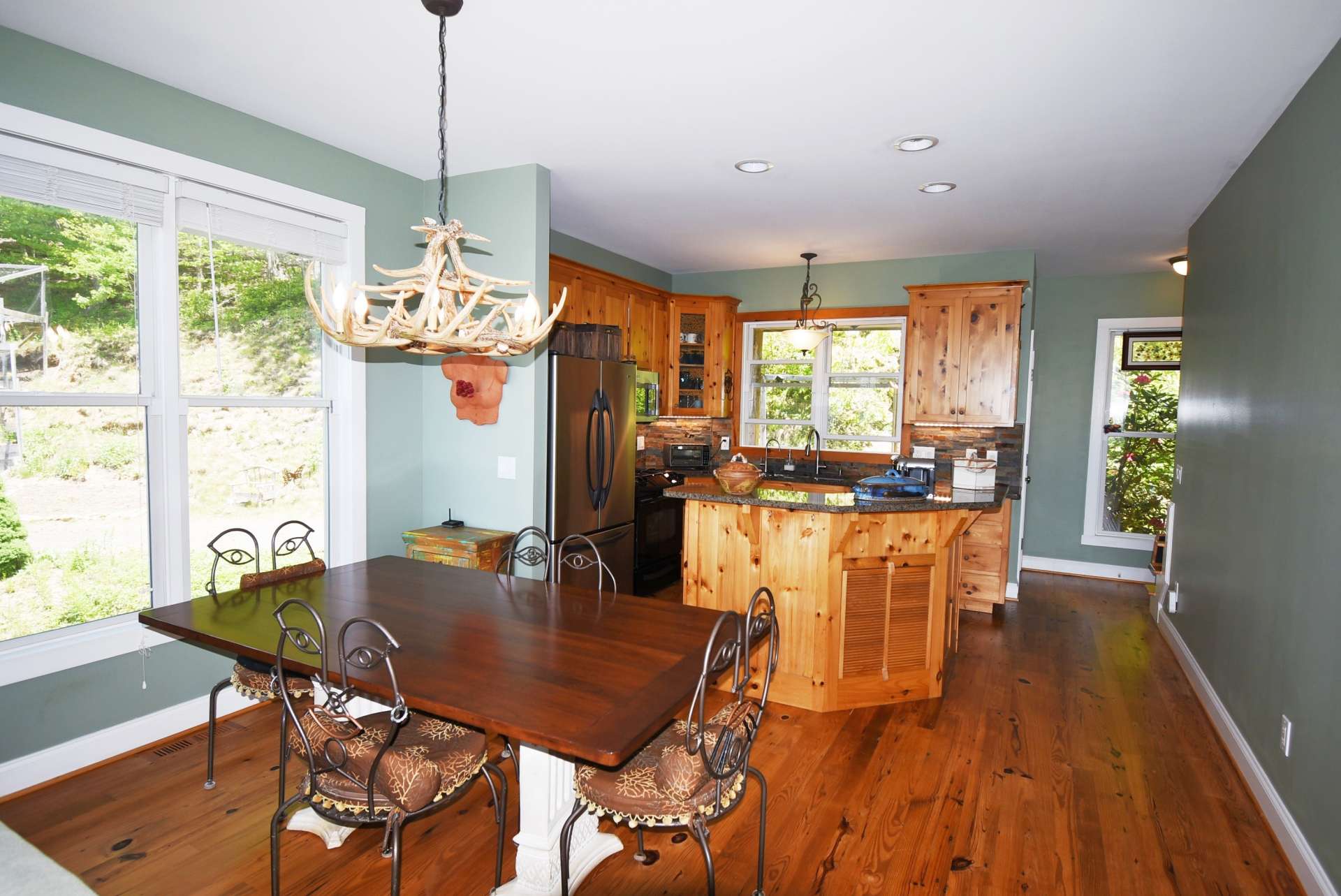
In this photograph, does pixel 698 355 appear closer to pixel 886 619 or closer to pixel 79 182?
pixel 886 619

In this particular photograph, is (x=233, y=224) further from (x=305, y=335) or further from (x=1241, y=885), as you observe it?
(x=1241, y=885)

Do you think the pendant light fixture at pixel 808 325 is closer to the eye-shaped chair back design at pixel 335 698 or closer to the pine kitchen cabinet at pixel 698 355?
the pine kitchen cabinet at pixel 698 355

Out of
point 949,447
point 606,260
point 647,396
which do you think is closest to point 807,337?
point 647,396

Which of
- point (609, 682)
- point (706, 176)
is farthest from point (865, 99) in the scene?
point (609, 682)

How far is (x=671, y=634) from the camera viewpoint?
2092 mm

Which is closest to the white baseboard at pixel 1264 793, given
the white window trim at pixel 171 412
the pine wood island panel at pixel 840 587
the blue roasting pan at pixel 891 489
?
the pine wood island panel at pixel 840 587

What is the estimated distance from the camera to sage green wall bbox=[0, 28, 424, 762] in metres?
2.49

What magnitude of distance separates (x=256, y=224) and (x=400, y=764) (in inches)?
102

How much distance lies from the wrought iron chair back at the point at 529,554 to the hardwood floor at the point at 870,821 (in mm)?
893

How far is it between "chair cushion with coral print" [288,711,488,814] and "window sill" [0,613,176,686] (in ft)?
4.22

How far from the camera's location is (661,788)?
1.75 meters

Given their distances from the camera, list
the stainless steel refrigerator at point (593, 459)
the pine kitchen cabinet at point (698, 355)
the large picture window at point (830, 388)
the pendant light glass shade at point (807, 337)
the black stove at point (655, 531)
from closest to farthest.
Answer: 1. the stainless steel refrigerator at point (593, 459)
2. the black stove at point (655, 531)
3. the pendant light glass shade at point (807, 337)
4. the large picture window at point (830, 388)
5. the pine kitchen cabinet at point (698, 355)

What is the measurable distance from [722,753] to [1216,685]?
3015 millimetres

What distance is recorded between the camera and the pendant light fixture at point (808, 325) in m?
5.19
